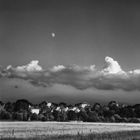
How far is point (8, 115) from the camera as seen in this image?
14700cm

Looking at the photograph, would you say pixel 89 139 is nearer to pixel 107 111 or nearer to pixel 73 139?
pixel 73 139

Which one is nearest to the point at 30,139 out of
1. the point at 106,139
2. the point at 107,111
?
the point at 106,139

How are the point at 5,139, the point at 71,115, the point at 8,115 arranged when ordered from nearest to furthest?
1. the point at 5,139
2. the point at 8,115
3. the point at 71,115

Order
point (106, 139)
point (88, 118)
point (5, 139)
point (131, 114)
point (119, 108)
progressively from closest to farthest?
point (5, 139)
point (106, 139)
point (88, 118)
point (131, 114)
point (119, 108)

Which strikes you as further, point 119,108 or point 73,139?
point 119,108

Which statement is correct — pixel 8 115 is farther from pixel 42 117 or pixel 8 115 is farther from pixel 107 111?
pixel 107 111

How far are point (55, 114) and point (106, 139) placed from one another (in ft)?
421

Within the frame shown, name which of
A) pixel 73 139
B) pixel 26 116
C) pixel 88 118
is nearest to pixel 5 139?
pixel 73 139

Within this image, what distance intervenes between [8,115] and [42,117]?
18.1 meters

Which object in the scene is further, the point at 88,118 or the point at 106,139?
the point at 88,118

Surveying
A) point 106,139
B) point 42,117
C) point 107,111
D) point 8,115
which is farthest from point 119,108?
point 106,139

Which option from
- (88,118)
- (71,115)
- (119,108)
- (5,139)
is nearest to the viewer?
(5,139)

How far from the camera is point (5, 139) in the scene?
37000 mm

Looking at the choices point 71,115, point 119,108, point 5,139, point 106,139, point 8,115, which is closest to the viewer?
point 5,139
